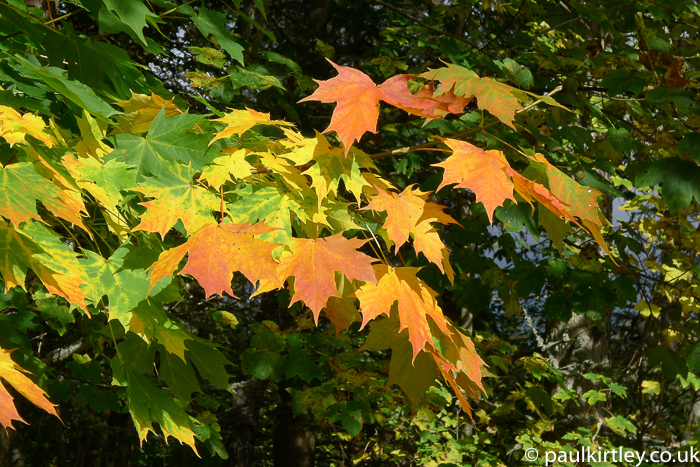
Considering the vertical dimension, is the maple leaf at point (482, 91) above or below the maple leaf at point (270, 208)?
above

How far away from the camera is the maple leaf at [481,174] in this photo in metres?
1.35

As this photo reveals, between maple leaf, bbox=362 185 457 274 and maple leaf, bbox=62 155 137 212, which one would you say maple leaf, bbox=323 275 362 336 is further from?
maple leaf, bbox=62 155 137 212

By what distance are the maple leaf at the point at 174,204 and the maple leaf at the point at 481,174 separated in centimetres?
57

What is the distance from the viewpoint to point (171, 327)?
71.1 inches

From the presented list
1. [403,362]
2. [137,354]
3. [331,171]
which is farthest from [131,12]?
[403,362]

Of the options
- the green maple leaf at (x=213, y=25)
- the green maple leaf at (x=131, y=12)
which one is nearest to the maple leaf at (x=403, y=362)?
the green maple leaf at (x=131, y=12)

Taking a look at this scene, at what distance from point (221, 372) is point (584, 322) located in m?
4.84

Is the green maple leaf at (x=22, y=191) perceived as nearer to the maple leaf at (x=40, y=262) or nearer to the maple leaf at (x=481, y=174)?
the maple leaf at (x=40, y=262)

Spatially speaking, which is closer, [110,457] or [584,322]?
[584,322]

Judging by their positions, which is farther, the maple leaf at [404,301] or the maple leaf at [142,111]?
the maple leaf at [142,111]

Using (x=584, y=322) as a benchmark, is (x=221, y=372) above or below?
above

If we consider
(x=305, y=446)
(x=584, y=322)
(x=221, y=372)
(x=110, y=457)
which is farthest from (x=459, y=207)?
(x=110, y=457)

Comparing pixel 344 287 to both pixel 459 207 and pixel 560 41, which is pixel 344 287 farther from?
pixel 459 207

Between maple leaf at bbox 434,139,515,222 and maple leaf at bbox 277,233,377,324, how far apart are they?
269 mm
